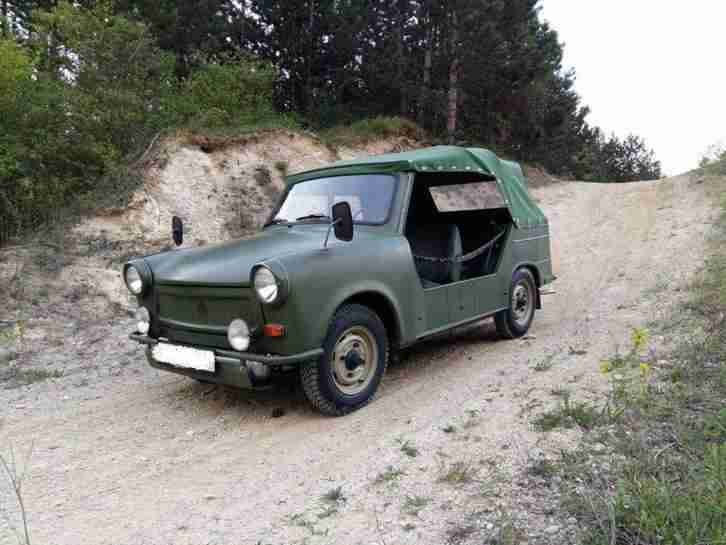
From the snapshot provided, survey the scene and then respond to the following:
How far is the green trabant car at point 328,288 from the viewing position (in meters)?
3.46

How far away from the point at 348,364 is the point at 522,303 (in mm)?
2878

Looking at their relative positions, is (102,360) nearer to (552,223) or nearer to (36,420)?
(36,420)

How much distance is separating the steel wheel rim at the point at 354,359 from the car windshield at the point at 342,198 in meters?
1.05

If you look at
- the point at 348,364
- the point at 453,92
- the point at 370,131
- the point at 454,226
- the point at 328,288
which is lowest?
the point at 348,364

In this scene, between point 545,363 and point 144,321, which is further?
point 545,363

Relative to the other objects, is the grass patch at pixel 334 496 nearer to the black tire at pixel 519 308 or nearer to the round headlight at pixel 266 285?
the round headlight at pixel 266 285

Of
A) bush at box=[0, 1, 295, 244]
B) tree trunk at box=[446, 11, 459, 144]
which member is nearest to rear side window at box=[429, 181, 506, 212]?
bush at box=[0, 1, 295, 244]

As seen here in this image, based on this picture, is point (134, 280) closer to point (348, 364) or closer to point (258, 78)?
point (348, 364)

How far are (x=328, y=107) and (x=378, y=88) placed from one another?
2.32m

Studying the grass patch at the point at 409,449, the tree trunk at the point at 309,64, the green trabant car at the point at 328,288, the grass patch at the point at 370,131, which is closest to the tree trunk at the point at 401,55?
the grass patch at the point at 370,131

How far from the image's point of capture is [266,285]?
334cm

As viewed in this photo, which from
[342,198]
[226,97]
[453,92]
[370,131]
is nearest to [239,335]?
[342,198]

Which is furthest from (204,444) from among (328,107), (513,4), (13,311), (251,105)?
(513,4)

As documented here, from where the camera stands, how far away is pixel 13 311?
6496 mm
